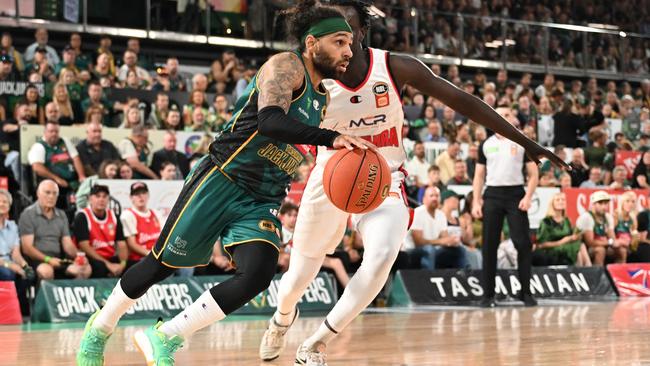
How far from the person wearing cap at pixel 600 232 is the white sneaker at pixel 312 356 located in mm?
9412

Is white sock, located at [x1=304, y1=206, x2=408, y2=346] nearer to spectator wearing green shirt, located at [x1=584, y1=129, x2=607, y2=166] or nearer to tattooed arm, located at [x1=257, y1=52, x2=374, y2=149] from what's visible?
tattooed arm, located at [x1=257, y1=52, x2=374, y2=149]

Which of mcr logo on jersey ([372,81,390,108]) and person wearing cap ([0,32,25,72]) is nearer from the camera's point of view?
mcr logo on jersey ([372,81,390,108])

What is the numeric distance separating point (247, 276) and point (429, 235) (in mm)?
8031

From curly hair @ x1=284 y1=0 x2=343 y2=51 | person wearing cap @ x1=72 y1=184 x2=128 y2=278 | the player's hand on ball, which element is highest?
curly hair @ x1=284 y1=0 x2=343 y2=51

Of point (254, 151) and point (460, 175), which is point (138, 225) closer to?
point (460, 175)

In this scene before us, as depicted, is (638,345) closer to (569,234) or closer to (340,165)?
(340,165)

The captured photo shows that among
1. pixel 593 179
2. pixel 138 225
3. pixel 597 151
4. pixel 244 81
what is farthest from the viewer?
pixel 597 151

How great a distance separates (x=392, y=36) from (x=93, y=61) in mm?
6002

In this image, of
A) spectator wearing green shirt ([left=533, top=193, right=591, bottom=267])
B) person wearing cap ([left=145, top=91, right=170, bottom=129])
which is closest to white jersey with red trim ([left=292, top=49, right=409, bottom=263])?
person wearing cap ([left=145, top=91, right=170, bottom=129])

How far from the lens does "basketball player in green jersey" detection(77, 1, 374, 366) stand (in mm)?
4621

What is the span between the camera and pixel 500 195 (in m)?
11.1

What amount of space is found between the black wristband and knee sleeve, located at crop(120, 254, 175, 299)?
3.22ft

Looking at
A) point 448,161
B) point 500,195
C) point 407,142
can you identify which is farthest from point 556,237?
point 500,195

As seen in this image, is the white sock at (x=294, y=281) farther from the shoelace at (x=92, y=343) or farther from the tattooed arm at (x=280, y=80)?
the tattooed arm at (x=280, y=80)
